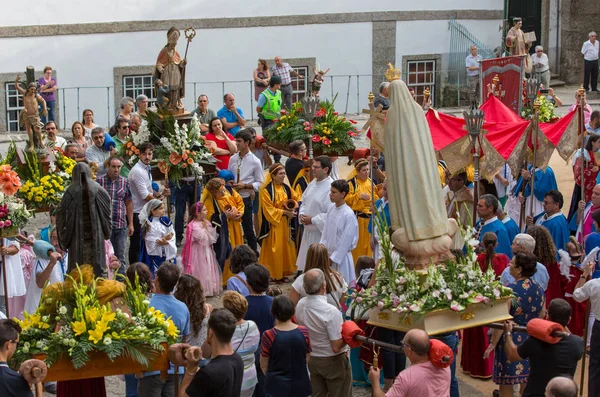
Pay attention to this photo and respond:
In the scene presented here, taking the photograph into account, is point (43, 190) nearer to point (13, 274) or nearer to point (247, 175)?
point (13, 274)

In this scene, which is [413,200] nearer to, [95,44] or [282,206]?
[282,206]

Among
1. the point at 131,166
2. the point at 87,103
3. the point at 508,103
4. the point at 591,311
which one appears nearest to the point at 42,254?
the point at 131,166

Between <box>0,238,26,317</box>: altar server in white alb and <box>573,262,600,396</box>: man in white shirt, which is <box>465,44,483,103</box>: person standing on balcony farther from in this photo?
<box>573,262,600,396</box>: man in white shirt

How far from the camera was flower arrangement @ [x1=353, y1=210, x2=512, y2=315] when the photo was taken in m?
8.20

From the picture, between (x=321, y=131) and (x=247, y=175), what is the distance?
145cm

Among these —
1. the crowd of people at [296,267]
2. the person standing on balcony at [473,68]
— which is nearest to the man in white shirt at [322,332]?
the crowd of people at [296,267]

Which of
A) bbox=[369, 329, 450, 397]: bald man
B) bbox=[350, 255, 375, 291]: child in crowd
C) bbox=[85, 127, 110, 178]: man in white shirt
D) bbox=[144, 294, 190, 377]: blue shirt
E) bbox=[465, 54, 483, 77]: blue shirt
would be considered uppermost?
bbox=[465, 54, 483, 77]: blue shirt

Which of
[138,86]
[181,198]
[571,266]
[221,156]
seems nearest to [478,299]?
[571,266]

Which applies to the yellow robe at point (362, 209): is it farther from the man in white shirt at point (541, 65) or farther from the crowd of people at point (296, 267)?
the man in white shirt at point (541, 65)

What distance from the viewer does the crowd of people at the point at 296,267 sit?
8.67 meters

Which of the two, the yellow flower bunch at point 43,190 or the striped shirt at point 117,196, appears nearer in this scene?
the yellow flower bunch at point 43,190

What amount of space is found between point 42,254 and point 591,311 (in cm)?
551

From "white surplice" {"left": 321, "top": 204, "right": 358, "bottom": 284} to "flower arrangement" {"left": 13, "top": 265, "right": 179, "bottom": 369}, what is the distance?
15.7 ft

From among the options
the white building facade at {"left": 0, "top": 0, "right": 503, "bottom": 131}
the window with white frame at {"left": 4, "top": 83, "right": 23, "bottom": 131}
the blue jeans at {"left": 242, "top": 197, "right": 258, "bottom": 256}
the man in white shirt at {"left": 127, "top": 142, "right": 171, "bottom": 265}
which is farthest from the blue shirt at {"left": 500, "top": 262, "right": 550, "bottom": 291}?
the window with white frame at {"left": 4, "top": 83, "right": 23, "bottom": 131}
